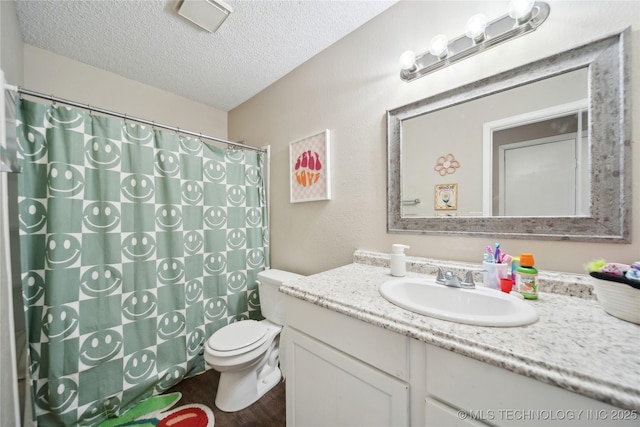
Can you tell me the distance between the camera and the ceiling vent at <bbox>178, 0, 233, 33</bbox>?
45.1 inches

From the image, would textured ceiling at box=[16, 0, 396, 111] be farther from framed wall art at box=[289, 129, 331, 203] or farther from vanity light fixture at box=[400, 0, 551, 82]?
framed wall art at box=[289, 129, 331, 203]

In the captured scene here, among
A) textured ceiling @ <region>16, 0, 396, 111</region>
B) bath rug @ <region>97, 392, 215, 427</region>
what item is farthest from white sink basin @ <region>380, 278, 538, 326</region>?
textured ceiling @ <region>16, 0, 396, 111</region>

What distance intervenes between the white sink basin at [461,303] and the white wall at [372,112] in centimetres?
22

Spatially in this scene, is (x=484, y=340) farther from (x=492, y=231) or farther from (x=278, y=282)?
(x=278, y=282)

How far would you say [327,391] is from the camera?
80 centimetres

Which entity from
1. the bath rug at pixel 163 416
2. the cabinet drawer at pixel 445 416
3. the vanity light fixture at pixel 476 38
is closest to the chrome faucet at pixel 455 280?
the cabinet drawer at pixel 445 416

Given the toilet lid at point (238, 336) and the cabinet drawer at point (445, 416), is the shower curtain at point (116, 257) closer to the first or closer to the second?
the toilet lid at point (238, 336)

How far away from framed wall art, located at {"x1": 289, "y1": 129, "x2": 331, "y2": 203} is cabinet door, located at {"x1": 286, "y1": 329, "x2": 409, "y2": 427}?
0.91 m

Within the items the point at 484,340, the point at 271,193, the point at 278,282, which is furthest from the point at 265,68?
the point at 484,340

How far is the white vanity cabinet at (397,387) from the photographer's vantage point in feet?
1.46

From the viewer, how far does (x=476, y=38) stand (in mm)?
912

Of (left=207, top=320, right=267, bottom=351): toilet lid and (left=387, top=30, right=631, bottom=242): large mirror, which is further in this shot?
(left=207, top=320, right=267, bottom=351): toilet lid

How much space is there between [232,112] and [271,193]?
3.49ft

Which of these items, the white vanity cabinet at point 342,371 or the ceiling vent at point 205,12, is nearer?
the white vanity cabinet at point 342,371
